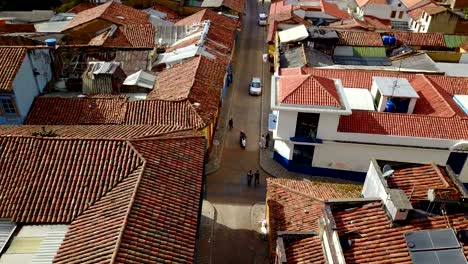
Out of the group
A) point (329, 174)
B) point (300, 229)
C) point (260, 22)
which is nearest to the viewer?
point (300, 229)

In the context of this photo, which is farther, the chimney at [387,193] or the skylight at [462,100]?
the skylight at [462,100]

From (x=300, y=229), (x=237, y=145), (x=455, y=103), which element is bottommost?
(x=237, y=145)

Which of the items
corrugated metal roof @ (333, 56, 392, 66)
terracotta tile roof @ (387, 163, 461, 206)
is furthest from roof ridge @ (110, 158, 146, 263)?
corrugated metal roof @ (333, 56, 392, 66)

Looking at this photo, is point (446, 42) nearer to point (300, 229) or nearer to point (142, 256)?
point (300, 229)

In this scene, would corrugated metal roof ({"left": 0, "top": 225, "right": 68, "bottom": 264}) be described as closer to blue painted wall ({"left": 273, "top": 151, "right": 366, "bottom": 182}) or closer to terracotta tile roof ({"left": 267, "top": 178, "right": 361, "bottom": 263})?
terracotta tile roof ({"left": 267, "top": 178, "right": 361, "bottom": 263})

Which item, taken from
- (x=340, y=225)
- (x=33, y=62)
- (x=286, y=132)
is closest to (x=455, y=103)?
(x=286, y=132)

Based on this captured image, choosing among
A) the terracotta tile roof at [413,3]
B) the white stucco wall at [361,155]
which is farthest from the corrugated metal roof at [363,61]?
the terracotta tile roof at [413,3]

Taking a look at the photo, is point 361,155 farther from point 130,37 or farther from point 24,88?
point 130,37

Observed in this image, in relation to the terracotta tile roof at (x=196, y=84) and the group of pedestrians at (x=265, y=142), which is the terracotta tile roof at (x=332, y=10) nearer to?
the terracotta tile roof at (x=196, y=84)
